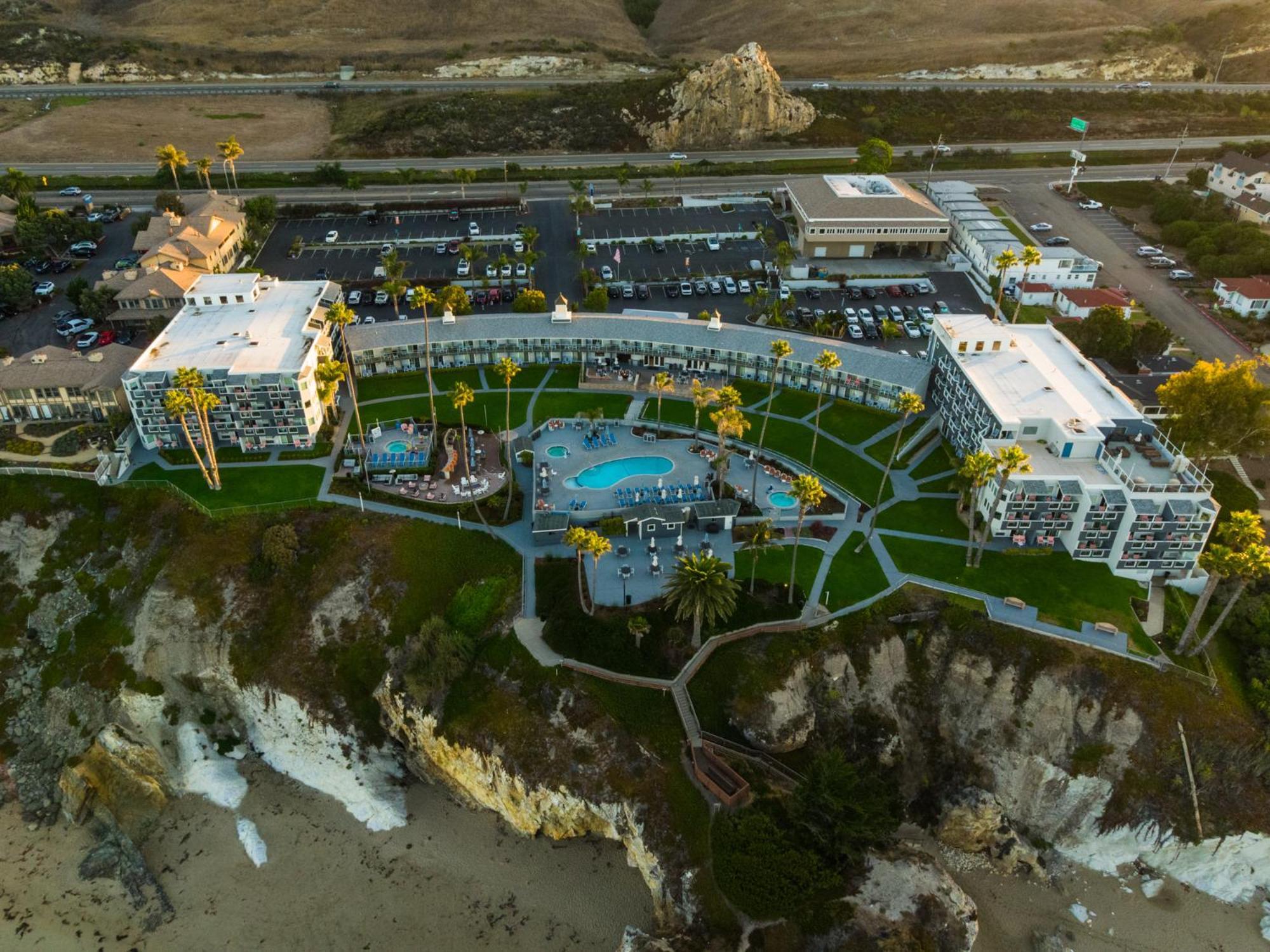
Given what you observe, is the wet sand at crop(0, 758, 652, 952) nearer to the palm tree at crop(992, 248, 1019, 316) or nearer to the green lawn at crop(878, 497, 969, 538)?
the green lawn at crop(878, 497, 969, 538)

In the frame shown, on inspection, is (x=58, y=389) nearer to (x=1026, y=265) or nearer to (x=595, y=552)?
(x=595, y=552)

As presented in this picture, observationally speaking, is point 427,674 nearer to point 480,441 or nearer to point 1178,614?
point 480,441

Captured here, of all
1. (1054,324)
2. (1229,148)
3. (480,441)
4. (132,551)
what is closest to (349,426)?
(480,441)

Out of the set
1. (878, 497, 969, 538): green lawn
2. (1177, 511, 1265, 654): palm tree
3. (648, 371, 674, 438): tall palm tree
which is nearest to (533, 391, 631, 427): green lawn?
(648, 371, 674, 438): tall palm tree

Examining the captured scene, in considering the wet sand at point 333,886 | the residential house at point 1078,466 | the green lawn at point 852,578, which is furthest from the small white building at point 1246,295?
the wet sand at point 333,886

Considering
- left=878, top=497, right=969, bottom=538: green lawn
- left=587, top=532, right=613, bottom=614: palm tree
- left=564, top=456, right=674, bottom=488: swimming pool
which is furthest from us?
left=564, top=456, right=674, bottom=488: swimming pool

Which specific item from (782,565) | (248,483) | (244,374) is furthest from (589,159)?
(782,565)

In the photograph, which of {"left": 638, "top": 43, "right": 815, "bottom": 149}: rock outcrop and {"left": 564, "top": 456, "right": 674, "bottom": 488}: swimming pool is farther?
{"left": 638, "top": 43, "right": 815, "bottom": 149}: rock outcrop

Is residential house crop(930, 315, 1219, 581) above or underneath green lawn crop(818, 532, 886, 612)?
above
